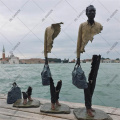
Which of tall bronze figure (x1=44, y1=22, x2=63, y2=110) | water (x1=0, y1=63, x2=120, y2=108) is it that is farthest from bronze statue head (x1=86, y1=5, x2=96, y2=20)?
water (x1=0, y1=63, x2=120, y2=108)

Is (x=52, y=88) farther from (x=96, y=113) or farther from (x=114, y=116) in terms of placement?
(x=114, y=116)

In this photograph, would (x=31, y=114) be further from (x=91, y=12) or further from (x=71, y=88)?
(x=71, y=88)

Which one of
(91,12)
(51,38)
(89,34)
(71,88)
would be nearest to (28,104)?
(51,38)

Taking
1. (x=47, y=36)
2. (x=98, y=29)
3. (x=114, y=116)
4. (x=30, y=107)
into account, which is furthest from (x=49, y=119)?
(x=98, y=29)

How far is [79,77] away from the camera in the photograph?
3.25 meters

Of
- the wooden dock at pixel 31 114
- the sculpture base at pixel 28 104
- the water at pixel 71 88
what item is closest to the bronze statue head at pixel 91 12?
the wooden dock at pixel 31 114

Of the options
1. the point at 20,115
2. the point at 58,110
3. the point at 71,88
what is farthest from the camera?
the point at 71,88

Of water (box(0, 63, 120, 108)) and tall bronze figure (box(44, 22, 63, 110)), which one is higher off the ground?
tall bronze figure (box(44, 22, 63, 110))

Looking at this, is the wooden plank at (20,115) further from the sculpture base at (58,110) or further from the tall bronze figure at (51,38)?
the tall bronze figure at (51,38)

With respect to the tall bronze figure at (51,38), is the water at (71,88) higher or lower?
lower

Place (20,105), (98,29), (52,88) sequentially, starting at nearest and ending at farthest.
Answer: (98,29)
(52,88)
(20,105)

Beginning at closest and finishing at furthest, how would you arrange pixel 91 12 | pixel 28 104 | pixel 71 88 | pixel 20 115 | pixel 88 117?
pixel 91 12, pixel 88 117, pixel 20 115, pixel 28 104, pixel 71 88

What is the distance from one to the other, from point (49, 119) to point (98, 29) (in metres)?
1.77

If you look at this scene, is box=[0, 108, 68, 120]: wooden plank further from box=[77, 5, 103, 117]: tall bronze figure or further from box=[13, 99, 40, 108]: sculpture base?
box=[77, 5, 103, 117]: tall bronze figure
